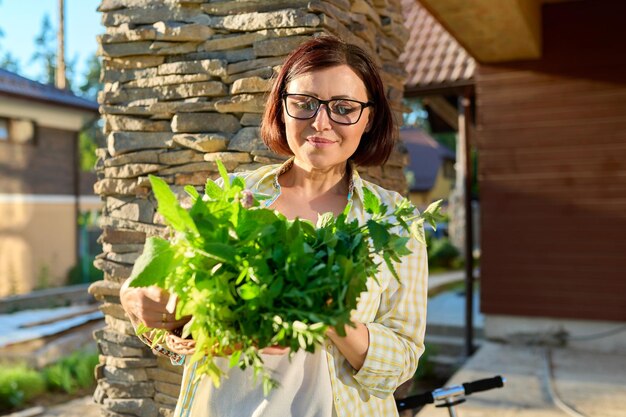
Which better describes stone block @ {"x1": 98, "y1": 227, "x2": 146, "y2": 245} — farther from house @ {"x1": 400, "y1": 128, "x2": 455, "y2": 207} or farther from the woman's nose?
house @ {"x1": 400, "y1": 128, "x2": 455, "y2": 207}

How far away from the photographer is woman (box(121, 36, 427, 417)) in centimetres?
134

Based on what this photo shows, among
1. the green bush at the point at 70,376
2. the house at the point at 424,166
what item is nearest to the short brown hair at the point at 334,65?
the green bush at the point at 70,376

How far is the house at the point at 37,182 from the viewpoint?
13320 mm

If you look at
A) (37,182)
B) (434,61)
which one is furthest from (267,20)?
(37,182)

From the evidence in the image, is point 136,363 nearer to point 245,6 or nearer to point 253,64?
point 253,64

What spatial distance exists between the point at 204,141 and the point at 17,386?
16.3ft

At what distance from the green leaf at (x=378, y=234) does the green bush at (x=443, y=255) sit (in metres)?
15.5

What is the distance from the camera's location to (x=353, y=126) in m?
1.42

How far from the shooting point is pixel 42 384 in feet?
21.4

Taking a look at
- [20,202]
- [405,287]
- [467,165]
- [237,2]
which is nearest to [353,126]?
[405,287]

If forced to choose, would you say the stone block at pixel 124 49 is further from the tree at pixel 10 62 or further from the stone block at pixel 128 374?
the tree at pixel 10 62

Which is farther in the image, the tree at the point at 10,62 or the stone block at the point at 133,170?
the tree at the point at 10,62

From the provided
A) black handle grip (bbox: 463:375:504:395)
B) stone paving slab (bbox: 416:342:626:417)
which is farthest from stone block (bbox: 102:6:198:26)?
stone paving slab (bbox: 416:342:626:417)

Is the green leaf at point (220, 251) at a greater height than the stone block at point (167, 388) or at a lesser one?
greater
